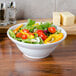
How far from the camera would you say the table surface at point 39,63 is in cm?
90

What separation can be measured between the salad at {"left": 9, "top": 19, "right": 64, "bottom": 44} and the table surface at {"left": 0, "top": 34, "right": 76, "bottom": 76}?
5.0 inches

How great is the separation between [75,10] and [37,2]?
39 cm

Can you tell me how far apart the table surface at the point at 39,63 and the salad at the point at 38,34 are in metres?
0.13

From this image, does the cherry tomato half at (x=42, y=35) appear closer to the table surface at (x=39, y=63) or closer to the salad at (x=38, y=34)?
the salad at (x=38, y=34)

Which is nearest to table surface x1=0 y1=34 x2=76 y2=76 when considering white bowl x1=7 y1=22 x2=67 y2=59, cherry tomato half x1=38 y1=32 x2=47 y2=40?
white bowl x1=7 y1=22 x2=67 y2=59

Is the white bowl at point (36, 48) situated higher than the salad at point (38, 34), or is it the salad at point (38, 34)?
the salad at point (38, 34)

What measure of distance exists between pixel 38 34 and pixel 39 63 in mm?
173

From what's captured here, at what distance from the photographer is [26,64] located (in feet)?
3.22

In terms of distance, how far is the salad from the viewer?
3.17 ft

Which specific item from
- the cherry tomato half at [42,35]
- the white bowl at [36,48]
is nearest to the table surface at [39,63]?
Result: the white bowl at [36,48]

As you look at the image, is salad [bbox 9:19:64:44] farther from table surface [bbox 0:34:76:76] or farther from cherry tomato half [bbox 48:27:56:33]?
table surface [bbox 0:34:76:76]

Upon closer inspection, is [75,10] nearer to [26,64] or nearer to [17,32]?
[17,32]

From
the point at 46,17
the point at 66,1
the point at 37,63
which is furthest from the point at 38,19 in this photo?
the point at 37,63

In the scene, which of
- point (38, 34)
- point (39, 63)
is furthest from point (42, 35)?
point (39, 63)
